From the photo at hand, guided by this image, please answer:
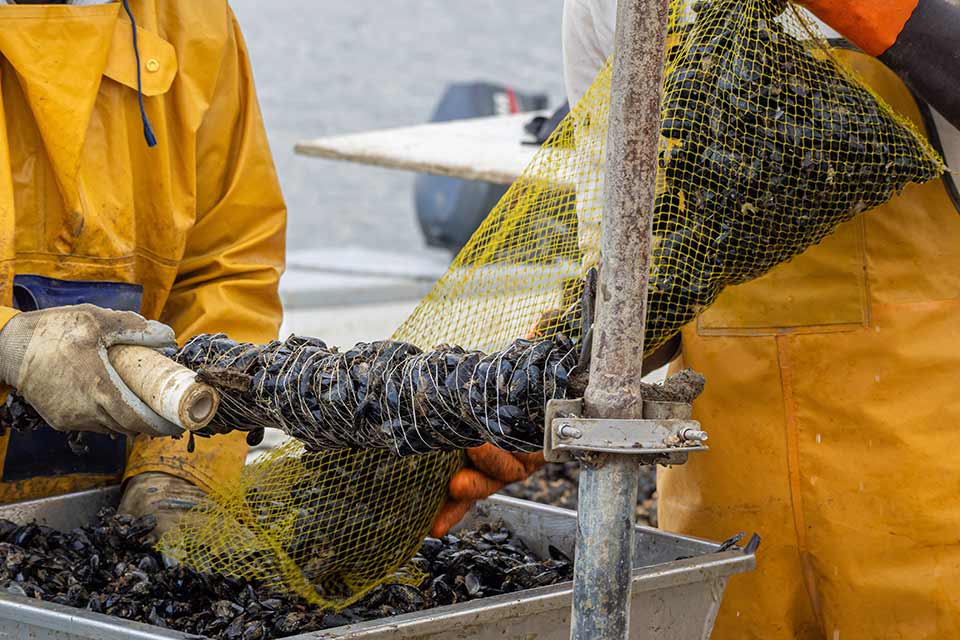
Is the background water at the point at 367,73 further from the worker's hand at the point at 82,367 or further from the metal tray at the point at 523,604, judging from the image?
the worker's hand at the point at 82,367

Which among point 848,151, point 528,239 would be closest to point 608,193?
point 848,151

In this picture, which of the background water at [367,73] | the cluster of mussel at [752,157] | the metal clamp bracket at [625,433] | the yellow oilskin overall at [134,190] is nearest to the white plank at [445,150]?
the yellow oilskin overall at [134,190]

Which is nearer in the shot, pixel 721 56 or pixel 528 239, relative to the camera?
pixel 721 56

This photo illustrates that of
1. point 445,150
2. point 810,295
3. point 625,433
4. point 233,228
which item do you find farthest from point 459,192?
point 625,433

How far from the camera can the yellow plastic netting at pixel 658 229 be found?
1.50 m

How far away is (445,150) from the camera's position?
4418 mm

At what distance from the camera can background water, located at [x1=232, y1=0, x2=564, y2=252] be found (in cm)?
1232

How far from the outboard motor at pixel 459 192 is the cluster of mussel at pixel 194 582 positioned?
4.92 meters

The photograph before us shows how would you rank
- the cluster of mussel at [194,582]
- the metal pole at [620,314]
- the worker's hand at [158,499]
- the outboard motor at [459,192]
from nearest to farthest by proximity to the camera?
the metal pole at [620,314] < the cluster of mussel at [194,582] < the worker's hand at [158,499] < the outboard motor at [459,192]

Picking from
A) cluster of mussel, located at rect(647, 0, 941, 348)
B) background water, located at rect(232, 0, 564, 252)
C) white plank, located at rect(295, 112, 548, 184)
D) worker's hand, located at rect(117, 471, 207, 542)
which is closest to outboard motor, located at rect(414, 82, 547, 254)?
white plank, located at rect(295, 112, 548, 184)

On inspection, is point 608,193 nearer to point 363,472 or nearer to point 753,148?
point 753,148

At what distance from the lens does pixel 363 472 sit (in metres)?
1.75

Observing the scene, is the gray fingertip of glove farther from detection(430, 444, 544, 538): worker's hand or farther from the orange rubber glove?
the orange rubber glove

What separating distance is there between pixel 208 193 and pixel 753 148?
121cm
